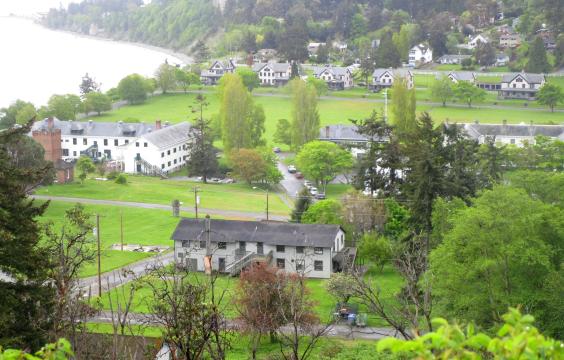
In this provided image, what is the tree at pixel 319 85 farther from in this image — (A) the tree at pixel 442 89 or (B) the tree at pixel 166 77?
(B) the tree at pixel 166 77

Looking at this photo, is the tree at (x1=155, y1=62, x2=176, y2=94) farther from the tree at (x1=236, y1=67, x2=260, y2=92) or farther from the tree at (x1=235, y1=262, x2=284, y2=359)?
the tree at (x1=235, y1=262, x2=284, y2=359)

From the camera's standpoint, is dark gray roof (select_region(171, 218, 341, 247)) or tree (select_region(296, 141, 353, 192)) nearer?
dark gray roof (select_region(171, 218, 341, 247))

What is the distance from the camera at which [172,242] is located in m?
36.1

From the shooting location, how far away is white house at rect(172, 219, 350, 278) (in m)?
31.9

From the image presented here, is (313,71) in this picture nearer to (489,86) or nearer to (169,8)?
(489,86)

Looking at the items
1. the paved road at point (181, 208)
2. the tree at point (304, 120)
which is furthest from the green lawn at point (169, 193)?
the tree at point (304, 120)

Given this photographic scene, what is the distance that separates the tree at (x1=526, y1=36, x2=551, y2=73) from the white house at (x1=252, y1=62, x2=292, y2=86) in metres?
24.9

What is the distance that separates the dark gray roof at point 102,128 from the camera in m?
57.2

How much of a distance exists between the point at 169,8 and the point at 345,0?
44865mm

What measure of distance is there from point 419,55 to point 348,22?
1740 centimetres

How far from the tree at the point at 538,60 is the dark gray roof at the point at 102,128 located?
1784 inches

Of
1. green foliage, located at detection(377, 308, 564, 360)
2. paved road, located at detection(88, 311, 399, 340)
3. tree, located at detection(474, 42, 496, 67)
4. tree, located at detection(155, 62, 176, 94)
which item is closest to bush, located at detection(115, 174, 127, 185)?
paved road, located at detection(88, 311, 399, 340)

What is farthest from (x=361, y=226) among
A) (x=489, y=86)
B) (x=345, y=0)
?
(x=345, y=0)

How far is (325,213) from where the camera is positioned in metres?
35.4
